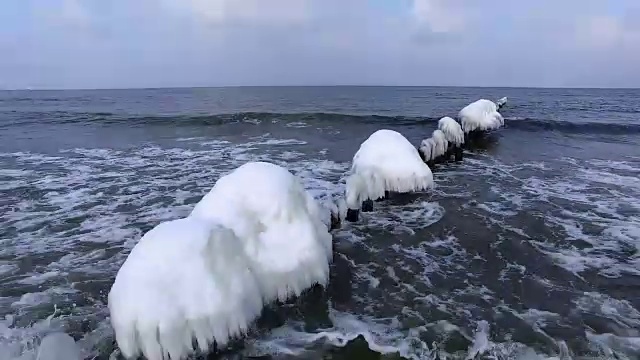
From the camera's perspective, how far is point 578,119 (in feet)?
88.6

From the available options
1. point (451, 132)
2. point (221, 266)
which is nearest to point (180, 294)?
point (221, 266)

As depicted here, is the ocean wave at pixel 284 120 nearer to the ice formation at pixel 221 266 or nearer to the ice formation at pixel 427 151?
the ice formation at pixel 427 151

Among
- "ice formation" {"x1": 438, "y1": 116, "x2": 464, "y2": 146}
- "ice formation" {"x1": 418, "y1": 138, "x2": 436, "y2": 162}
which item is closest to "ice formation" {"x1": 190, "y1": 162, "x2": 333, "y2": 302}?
"ice formation" {"x1": 418, "y1": 138, "x2": 436, "y2": 162}

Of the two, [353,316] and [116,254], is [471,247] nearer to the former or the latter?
[353,316]

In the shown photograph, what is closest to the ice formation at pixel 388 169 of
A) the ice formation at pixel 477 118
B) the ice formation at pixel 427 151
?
the ice formation at pixel 427 151

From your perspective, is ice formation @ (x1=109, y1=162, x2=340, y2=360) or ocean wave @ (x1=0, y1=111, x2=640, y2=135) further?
ocean wave @ (x1=0, y1=111, x2=640, y2=135)

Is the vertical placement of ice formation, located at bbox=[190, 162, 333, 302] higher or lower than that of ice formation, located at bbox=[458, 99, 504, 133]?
lower

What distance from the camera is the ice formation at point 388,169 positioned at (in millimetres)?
9000

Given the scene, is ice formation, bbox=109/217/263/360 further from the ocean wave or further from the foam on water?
the ocean wave

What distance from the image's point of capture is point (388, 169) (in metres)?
9.20

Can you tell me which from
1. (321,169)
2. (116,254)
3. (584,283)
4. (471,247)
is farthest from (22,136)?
(584,283)

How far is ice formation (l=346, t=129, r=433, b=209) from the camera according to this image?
9000 millimetres

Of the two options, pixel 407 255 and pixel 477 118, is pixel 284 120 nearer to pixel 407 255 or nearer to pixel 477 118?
pixel 477 118

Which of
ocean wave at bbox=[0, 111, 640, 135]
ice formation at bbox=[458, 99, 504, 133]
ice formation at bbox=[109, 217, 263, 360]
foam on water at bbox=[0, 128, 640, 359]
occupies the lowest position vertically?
foam on water at bbox=[0, 128, 640, 359]
